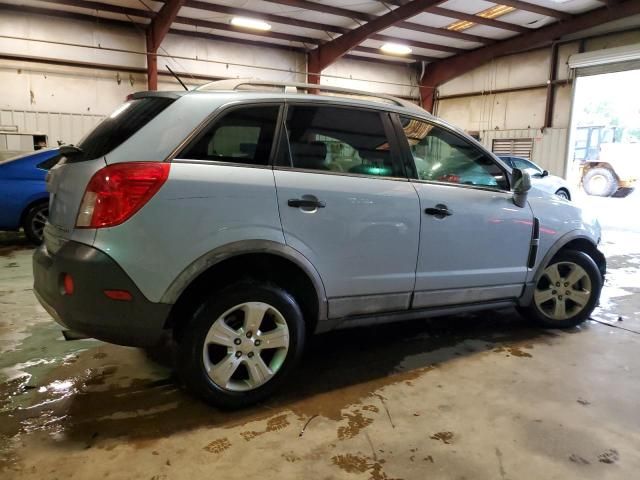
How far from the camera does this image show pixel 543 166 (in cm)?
1281

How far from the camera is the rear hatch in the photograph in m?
2.00

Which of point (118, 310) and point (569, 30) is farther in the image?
point (569, 30)

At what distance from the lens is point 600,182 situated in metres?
15.3

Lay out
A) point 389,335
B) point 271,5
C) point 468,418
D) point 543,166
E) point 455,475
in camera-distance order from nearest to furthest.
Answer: point 455,475 → point 468,418 → point 389,335 → point 271,5 → point 543,166

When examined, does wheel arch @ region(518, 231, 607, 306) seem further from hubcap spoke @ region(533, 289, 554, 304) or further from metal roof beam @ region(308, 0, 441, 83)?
metal roof beam @ region(308, 0, 441, 83)

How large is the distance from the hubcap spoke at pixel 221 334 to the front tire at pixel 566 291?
7.68 ft

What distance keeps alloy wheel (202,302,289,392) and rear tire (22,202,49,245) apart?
183 inches

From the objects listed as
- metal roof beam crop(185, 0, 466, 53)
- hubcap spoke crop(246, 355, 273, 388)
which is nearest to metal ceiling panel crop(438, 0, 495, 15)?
metal roof beam crop(185, 0, 466, 53)

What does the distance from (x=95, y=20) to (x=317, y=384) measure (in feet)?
35.3

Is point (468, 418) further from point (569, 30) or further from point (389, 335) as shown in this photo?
point (569, 30)

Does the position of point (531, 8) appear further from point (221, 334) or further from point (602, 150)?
point (221, 334)

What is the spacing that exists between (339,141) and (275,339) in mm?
1124

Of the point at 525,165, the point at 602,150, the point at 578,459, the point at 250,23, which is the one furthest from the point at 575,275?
the point at 602,150

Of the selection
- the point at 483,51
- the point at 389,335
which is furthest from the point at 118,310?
the point at 483,51
